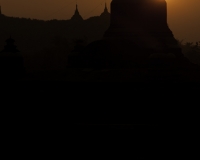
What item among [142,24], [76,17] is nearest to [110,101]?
[142,24]

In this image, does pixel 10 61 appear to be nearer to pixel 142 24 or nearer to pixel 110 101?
pixel 142 24

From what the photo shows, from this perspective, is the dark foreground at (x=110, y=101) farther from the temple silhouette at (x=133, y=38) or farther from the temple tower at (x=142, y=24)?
the temple tower at (x=142, y=24)

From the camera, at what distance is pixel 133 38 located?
21.9 metres

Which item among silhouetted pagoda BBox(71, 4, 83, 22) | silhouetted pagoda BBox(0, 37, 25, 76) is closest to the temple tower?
silhouetted pagoda BBox(0, 37, 25, 76)

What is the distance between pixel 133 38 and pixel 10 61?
14.4 feet

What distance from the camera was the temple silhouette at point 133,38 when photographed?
20.6 meters

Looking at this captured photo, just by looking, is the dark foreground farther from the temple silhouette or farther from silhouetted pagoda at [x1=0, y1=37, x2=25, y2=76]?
silhouetted pagoda at [x1=0, y1=37, x2=25, y2=76]

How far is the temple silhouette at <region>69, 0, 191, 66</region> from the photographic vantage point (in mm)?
20625

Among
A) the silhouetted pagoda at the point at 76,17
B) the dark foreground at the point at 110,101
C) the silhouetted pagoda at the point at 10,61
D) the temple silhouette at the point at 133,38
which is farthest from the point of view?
the silhouetted pagoda at the point at 76,17

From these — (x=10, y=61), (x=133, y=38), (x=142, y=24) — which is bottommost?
(x=10, y=61)

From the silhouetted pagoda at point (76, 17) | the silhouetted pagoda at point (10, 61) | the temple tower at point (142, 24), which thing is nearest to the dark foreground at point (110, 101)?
the silhouetted pagoda at point (10, 61)

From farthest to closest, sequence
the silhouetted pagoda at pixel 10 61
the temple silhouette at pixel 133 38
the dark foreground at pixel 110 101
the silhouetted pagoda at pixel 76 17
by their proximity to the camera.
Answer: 1. the silhouetted pagoda at pixel 76 17
2. the silhouetted pagoda at pixel 10 61
3. the temple silhouette at pixel 133 38
4. the dark foreground at pixel 110 101

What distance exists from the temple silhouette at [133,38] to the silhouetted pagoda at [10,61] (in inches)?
81.2

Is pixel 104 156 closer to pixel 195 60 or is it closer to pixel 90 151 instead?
pixel 90 151
